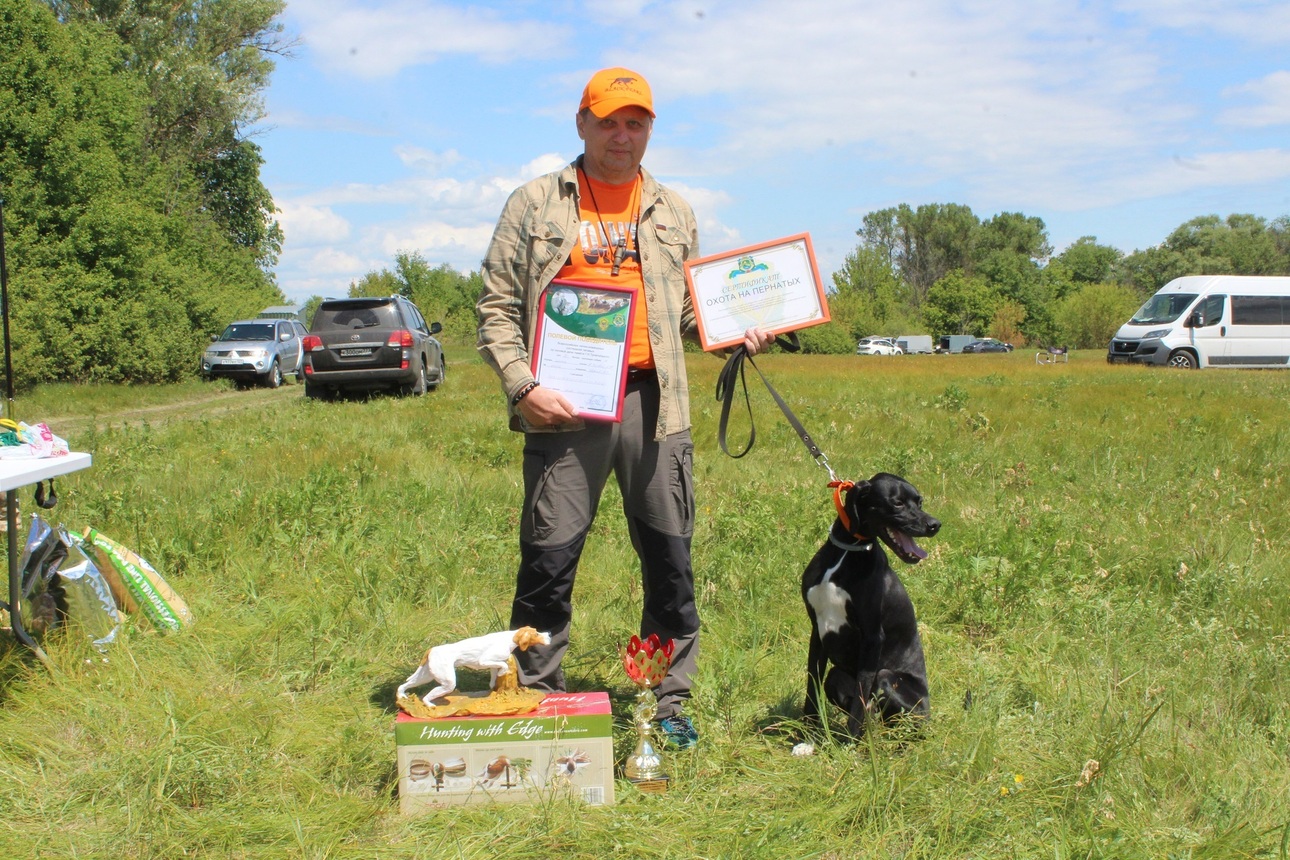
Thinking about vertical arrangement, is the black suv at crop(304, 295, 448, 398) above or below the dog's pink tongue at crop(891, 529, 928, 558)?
above

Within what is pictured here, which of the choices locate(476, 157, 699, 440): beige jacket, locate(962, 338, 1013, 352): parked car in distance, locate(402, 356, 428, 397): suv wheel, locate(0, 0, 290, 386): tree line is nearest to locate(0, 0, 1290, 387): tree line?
locate(0, 0, 290, 386): tree line

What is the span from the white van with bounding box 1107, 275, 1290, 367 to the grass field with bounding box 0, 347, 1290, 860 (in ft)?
67.2

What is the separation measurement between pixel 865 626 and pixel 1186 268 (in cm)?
9246

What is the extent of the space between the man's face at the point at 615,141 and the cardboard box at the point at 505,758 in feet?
5.54

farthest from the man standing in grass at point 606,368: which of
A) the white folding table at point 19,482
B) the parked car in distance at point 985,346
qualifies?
the parked car in distance at point 985,346

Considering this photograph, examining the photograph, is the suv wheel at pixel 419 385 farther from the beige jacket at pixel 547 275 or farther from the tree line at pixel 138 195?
the beige jacket at pixel 547 275

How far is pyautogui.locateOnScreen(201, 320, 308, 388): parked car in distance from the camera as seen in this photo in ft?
71.6

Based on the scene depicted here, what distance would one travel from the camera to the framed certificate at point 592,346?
9.60ft

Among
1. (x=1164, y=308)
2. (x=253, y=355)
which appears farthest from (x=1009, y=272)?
(x=253, y=355)

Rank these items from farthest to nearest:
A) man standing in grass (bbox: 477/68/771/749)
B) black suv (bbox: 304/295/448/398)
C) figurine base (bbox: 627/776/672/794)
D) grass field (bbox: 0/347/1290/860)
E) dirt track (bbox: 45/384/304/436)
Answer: black suv (bbox: 304/295/448/398) → dirt track (bbox: 45/384/304/436) → man standing in grass (bbox: 477/68/771/749) → figurine base (bbox: 627/776/672/794) → grass field (bbox: 0/347/1290/860)

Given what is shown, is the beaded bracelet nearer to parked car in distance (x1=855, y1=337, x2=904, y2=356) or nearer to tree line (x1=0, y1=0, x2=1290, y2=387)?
tree line (x1=0, y1=0, x2=1290, y2=387)

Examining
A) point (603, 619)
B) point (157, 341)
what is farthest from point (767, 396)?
point (157, 341)

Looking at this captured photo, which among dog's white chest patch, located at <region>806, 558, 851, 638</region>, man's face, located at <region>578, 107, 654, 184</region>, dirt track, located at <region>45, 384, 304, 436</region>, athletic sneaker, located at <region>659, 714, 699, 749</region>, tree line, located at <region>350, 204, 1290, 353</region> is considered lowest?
athletic sneaker, located at <region>659, 714, 699, 749</region>

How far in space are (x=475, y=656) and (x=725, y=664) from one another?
104 cm
